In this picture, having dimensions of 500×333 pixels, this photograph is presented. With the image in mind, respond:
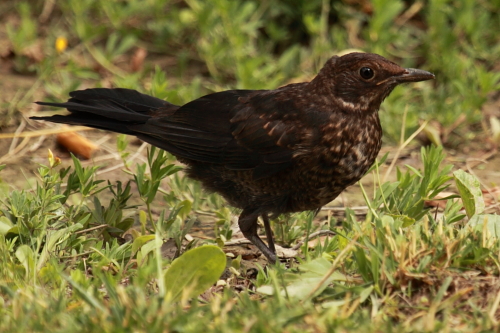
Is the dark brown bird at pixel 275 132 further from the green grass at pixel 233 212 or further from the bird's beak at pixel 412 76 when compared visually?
the green grass at pixel 233 212

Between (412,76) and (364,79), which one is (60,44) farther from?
(412,76)

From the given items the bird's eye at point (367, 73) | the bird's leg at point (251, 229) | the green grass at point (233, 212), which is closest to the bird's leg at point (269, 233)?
the bird's leg at point (251, 229)

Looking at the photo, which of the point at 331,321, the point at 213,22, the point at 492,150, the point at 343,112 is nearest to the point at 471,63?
the point at 492,150

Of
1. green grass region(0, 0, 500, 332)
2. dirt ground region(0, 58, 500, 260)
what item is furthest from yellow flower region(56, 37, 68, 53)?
dirt ground region(0, 58, 500, 260)

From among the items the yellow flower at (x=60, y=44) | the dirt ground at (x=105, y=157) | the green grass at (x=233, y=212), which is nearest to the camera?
the green grass at (x=233, y=212)

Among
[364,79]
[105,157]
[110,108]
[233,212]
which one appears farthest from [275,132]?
[105,157]

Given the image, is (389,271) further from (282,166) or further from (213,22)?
(213,22)

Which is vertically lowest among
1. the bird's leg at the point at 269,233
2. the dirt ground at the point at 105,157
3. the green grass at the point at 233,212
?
the bird's leg at the point at 269,233

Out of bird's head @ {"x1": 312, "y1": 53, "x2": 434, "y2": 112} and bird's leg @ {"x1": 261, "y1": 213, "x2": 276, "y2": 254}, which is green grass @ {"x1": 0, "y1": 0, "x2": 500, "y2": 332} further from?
bird's head @ {"x1": 312, "y1": 53, "x2": 434, "y2": 112}
